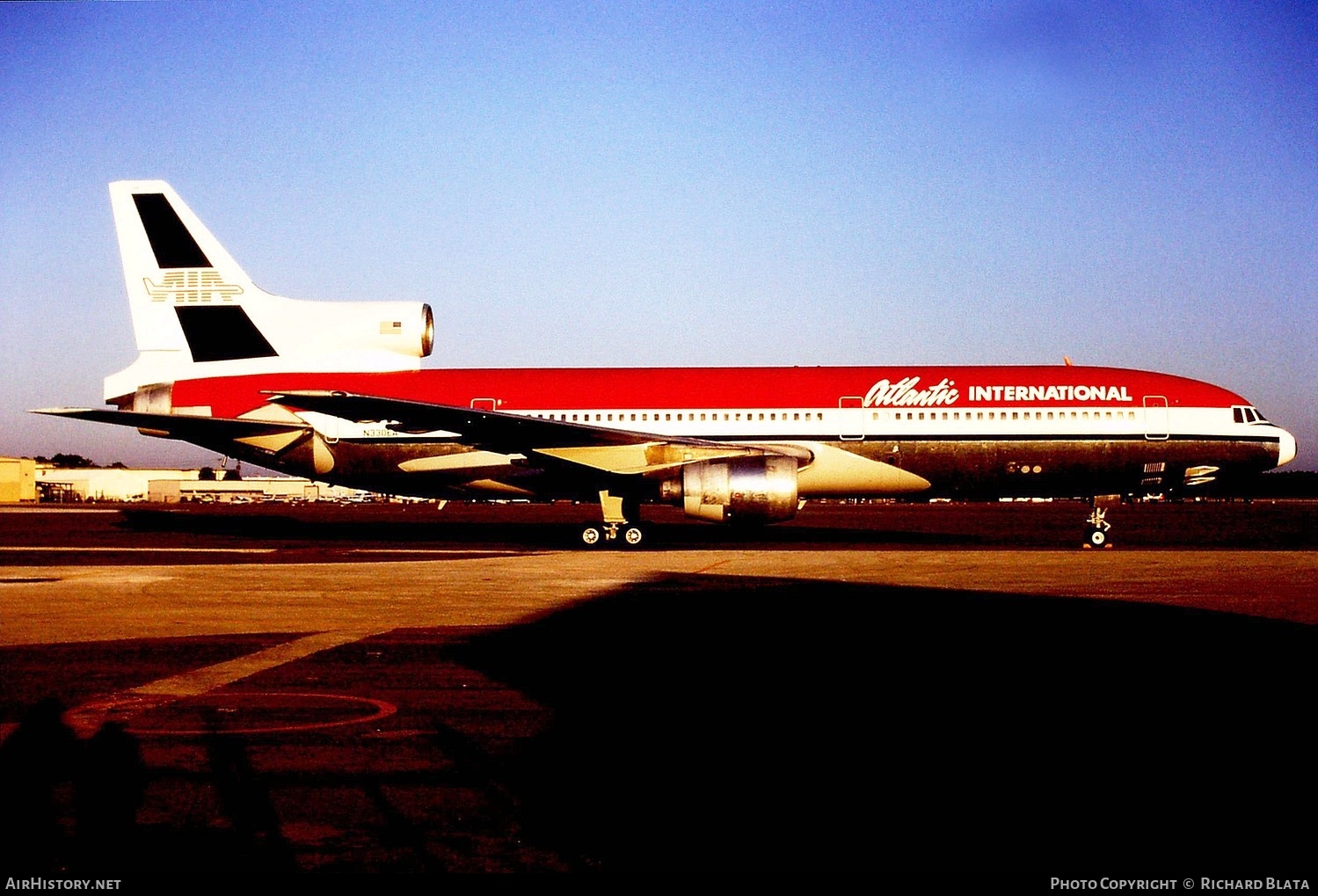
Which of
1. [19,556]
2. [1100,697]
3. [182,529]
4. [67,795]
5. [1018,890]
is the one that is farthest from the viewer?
[182,529]

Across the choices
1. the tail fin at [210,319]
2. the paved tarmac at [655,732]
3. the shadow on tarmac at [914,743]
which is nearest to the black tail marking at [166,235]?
the tail fin at [210,319]

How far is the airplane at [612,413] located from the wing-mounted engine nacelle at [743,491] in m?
1.57

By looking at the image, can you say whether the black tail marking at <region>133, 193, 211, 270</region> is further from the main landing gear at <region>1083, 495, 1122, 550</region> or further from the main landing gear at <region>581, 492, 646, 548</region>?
the main landing gear at <region>1083, 495, 1122, 550</region>

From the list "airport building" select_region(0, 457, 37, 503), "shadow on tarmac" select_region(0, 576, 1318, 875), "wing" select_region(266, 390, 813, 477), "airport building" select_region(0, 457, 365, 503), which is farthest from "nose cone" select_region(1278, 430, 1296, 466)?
"airport building" select_region(0, 457, 37, 503)

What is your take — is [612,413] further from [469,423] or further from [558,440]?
[469,423]

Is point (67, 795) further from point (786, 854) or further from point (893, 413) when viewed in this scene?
point (893, 413)

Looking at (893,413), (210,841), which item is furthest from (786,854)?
(893,413)

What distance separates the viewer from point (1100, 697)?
23.5 ft

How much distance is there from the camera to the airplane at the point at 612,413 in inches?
926

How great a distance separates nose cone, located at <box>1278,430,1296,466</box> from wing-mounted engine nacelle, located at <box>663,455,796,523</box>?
12.0m

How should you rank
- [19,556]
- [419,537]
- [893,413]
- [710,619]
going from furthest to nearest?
[419,537]
[893,413]
[19,556]
[710,619]

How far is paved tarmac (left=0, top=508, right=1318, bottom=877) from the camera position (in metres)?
4.26

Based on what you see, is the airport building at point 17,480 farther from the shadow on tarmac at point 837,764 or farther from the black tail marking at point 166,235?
the shadow on tarmac at point 837,764

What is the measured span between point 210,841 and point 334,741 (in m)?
1.73
